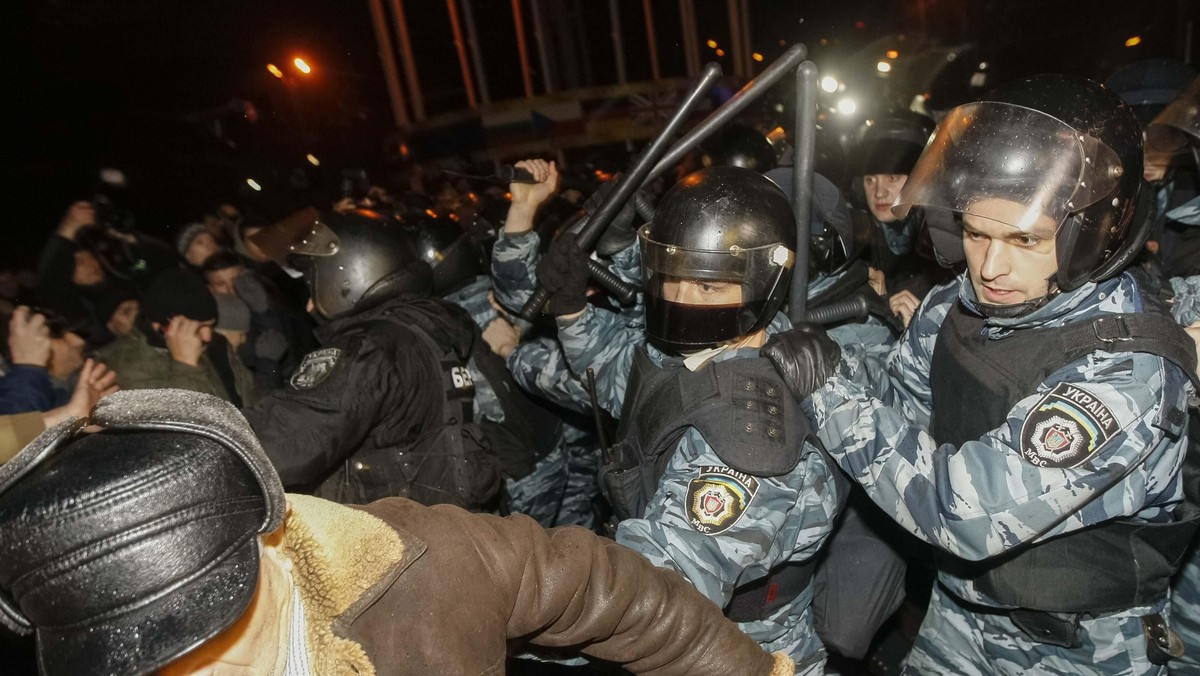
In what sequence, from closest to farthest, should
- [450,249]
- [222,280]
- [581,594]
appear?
[581,594]
[450,249]
[222,280]

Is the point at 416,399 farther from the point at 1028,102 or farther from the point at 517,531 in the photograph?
the point at 1028,102

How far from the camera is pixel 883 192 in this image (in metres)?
4.07

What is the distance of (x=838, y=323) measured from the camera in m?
2.96

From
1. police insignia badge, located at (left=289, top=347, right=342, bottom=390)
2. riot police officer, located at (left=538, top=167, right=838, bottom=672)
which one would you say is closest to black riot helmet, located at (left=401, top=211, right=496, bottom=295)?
police insignia badge, located at (left=289, top=347, right=342, bottom=390)

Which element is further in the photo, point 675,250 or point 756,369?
point 675,250

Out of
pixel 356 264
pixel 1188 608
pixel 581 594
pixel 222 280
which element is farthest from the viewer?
pixel 222 280

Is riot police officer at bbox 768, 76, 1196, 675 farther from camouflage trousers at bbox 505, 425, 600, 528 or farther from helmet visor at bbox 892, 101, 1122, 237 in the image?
camouflage trousers at bbox 505, 425, 600, 528

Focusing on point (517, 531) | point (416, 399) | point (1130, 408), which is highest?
point (517, 531)

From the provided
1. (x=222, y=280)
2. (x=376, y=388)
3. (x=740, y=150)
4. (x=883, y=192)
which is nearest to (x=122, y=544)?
(x=376, y=388)

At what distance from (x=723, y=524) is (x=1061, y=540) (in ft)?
3.40

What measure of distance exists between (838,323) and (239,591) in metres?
2.54

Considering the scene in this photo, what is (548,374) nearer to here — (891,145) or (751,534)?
(751,534)

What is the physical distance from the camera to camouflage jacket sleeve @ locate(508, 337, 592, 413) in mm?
3041

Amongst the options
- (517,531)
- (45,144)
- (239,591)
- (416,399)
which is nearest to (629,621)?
(517,531)
